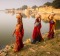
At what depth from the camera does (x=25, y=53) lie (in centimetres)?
662

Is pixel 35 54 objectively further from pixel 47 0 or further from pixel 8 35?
pixel 47 0

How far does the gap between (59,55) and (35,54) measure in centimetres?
65

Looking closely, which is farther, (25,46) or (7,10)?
(7,10)

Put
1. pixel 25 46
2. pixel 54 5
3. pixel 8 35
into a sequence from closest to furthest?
pixel 25 46, pixel 8 35, pixel 54 5

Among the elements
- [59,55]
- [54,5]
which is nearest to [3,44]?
[59,55]

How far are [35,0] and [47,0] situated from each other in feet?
2.47

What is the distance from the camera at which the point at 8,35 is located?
9898 mm

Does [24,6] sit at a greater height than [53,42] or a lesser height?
greater

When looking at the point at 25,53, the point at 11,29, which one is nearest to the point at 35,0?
the point at 11,29

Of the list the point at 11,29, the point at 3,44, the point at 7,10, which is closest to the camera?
the point at 3,44

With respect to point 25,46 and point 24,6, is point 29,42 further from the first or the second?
point 24,6

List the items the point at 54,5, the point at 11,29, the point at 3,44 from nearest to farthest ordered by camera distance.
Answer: the point at 3,44
the point at 11,29
the point at 54,5

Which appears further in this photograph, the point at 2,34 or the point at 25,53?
the point at 2,34

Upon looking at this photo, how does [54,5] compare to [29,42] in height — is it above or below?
above
